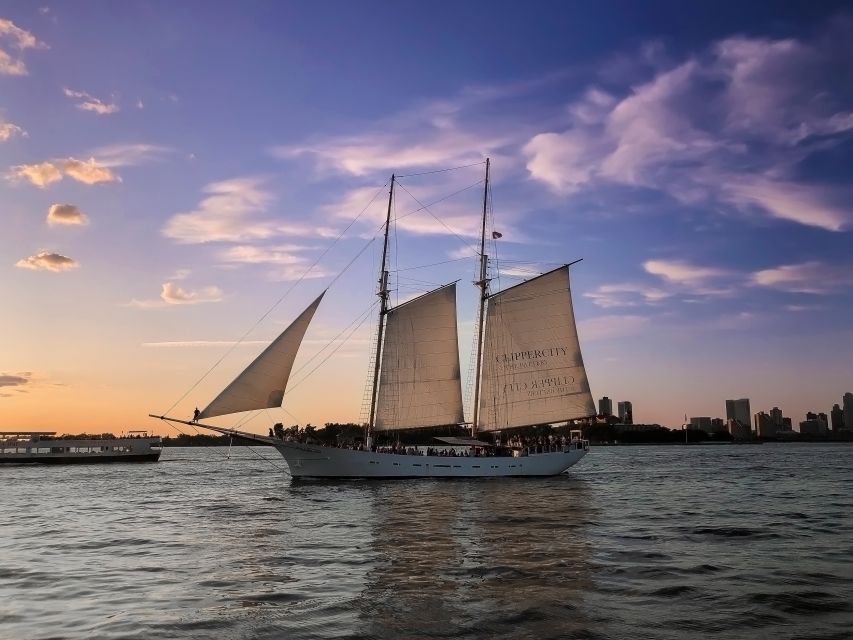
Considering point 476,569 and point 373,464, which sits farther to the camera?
point 373,464

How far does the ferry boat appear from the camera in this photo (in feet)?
360

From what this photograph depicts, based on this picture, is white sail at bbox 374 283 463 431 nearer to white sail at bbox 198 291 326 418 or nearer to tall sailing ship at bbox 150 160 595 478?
tall sailing ship at bbox 150 160 595 478

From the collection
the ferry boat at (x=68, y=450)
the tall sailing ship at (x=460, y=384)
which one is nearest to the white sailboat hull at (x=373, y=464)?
the tall sailing ship at (x=460, y=384)

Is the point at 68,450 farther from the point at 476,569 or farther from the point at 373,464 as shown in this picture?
the point at 476,569

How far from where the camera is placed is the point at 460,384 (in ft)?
229

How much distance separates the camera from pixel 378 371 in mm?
68500

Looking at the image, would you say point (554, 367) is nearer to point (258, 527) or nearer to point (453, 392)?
point (453, 392)

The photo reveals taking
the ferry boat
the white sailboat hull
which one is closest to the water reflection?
the white sailboat hull

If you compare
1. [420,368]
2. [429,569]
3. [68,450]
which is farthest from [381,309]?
[68,450]

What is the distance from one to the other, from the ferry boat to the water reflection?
8659cm

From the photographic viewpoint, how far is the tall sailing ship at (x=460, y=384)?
2586 inches

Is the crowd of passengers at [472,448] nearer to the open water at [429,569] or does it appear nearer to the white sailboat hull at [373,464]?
the white sailboat hull at [373,464]

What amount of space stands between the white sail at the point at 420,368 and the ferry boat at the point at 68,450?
68409 millimetres

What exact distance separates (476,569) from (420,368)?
151 ft
